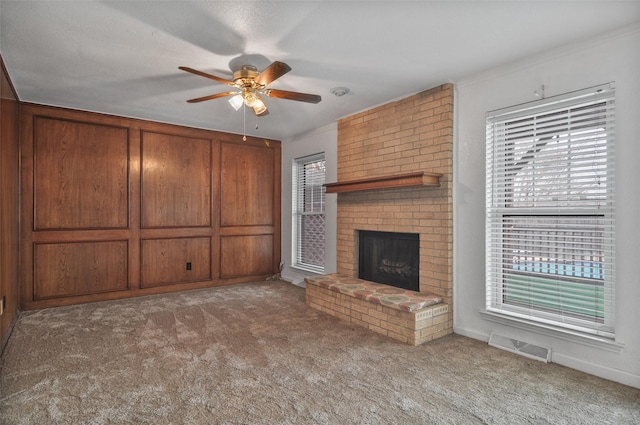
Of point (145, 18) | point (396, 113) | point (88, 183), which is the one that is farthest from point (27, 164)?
point (396, 113)

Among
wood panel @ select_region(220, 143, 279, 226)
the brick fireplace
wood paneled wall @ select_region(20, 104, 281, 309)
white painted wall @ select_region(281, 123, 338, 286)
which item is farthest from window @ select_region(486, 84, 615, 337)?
wood panel @ select_region(220, 143, 279, 226)

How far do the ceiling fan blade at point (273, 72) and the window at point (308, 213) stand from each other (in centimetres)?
262

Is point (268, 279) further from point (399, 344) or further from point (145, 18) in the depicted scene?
point (145, 18)

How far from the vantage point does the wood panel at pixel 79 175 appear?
14.1 ft

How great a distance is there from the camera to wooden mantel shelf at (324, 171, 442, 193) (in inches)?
133

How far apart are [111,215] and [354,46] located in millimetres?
3830

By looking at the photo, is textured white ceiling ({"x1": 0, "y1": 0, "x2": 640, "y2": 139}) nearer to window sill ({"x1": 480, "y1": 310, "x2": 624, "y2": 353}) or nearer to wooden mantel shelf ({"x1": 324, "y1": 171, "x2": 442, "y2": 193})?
wooden mantel shelf ({"x1": 324, "y1": 171, "x2": 442, "y2": 193})

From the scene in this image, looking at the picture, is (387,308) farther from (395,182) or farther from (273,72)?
(273,72)

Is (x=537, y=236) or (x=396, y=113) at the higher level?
(x=396, y=113)

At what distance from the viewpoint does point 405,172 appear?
3.84 metres

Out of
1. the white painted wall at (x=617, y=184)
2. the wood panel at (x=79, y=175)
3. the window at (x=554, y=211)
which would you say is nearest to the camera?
the white painted wall at (x=617, y=184)

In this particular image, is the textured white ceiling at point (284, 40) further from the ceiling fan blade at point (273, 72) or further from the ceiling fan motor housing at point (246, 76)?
the ceiling fan blade at point (273, 72)

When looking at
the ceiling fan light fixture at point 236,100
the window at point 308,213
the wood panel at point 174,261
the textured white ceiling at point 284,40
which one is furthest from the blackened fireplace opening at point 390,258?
the wood panel at point 174,261

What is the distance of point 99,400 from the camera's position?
86.4 inches
